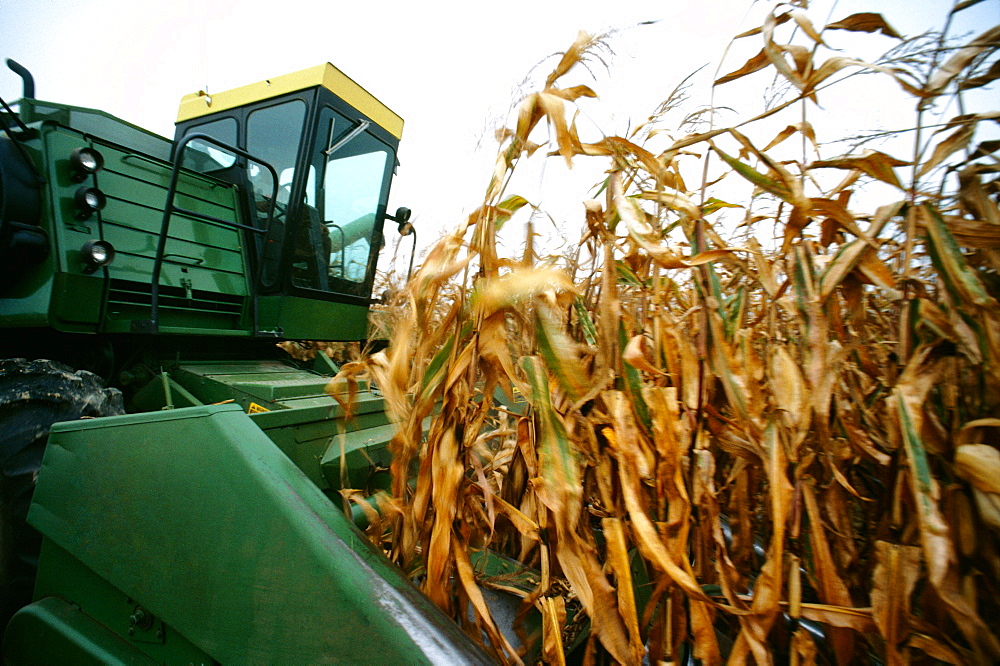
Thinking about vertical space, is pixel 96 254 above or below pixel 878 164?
below

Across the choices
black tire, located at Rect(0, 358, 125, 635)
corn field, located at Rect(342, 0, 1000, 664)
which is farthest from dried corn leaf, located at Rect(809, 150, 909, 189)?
black tire, located at Rect(0, 358, 125, 635)

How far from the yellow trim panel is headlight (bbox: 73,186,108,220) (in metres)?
1.33

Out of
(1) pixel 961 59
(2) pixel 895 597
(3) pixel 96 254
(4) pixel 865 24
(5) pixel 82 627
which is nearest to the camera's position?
(2) pixel 895 597

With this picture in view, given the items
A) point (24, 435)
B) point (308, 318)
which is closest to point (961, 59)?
point (24, 435)

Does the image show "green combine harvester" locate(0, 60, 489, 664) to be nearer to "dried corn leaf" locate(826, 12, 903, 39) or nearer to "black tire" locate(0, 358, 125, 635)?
"black tire" locate(0, 358, 125, 635)

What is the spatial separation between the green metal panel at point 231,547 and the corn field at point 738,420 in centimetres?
16

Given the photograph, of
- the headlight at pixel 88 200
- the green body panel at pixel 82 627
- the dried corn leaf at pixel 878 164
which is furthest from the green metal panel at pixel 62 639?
the headlight at pixel 88 200

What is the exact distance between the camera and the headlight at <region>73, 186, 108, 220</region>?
2316 millimetres

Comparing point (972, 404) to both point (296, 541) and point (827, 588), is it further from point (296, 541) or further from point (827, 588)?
point (296, 541)

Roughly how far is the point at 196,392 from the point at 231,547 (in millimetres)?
1781

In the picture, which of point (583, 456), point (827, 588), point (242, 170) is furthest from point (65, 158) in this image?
point (827, 588)

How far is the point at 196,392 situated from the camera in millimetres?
2408

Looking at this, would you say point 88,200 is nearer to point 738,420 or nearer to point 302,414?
point 302,414

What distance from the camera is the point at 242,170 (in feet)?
11.2
